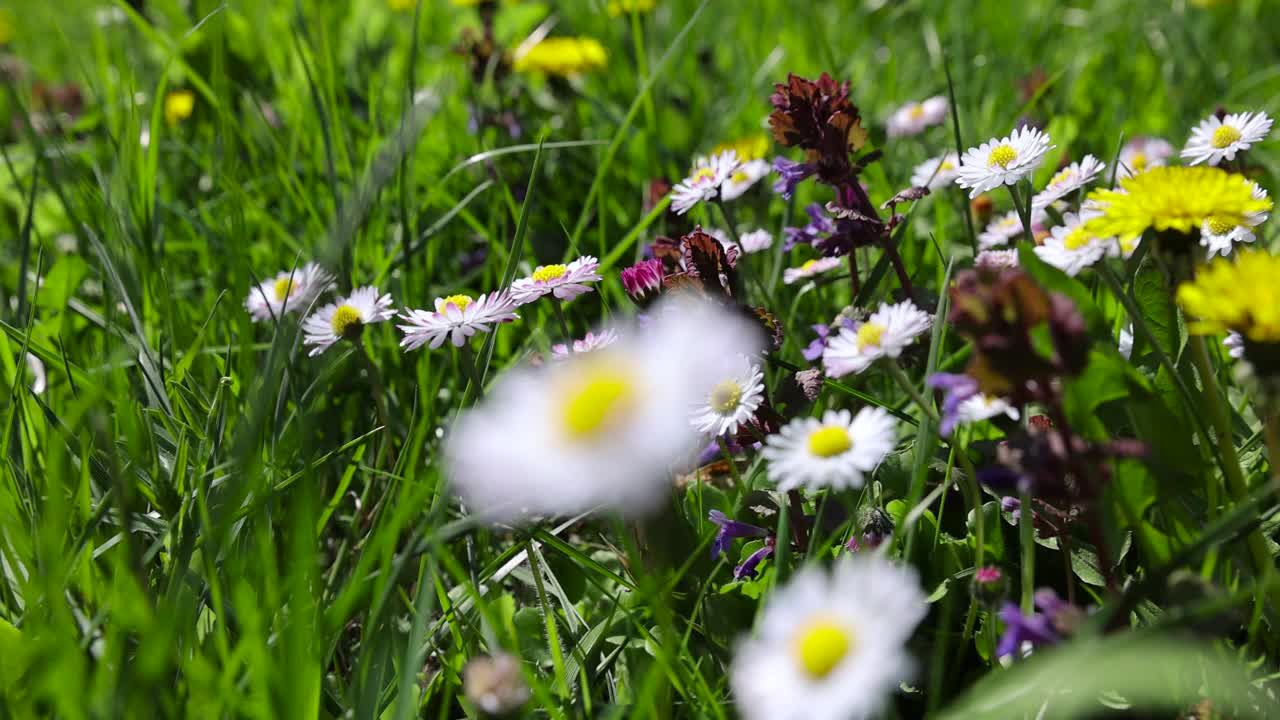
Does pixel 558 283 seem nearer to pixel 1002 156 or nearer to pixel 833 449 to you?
pixel 833 449

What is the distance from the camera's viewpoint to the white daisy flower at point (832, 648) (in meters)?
0.64

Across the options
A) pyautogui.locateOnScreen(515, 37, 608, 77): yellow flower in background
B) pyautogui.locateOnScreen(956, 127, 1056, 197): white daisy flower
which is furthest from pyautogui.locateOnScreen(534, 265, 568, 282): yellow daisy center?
pyautogui.locateOnScreen(515, 37, 608, 77): yellow flower in background

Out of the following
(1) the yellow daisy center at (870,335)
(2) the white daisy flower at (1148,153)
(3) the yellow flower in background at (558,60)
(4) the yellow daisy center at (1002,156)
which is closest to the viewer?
(1) the yellow daisy center at (870,335)

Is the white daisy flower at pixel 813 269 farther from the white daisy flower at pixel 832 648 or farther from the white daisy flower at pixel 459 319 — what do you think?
the white daisy flower at pixel 832 648

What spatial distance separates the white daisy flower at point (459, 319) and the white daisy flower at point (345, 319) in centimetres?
11

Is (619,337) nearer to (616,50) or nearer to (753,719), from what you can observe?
(753,719)

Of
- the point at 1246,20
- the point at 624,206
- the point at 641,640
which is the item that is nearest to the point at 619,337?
the point at 641,640

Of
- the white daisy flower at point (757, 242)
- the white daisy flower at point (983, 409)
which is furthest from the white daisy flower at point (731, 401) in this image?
the white daisy flower at point (757, 242)

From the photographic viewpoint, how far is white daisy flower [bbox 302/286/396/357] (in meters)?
1.35

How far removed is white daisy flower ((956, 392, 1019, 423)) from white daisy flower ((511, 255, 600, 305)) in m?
0.46

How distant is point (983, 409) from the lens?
104cm

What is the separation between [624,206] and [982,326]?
5.15ft

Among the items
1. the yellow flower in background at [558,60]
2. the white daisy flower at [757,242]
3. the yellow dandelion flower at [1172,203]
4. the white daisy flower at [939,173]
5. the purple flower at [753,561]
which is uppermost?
the yellow dandelion flower at [1172,203]

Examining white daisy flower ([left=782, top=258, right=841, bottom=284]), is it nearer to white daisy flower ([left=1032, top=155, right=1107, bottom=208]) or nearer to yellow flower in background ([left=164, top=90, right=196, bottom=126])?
white daisy flower ([left=1032, top=155, right=1107, bottom=208])
